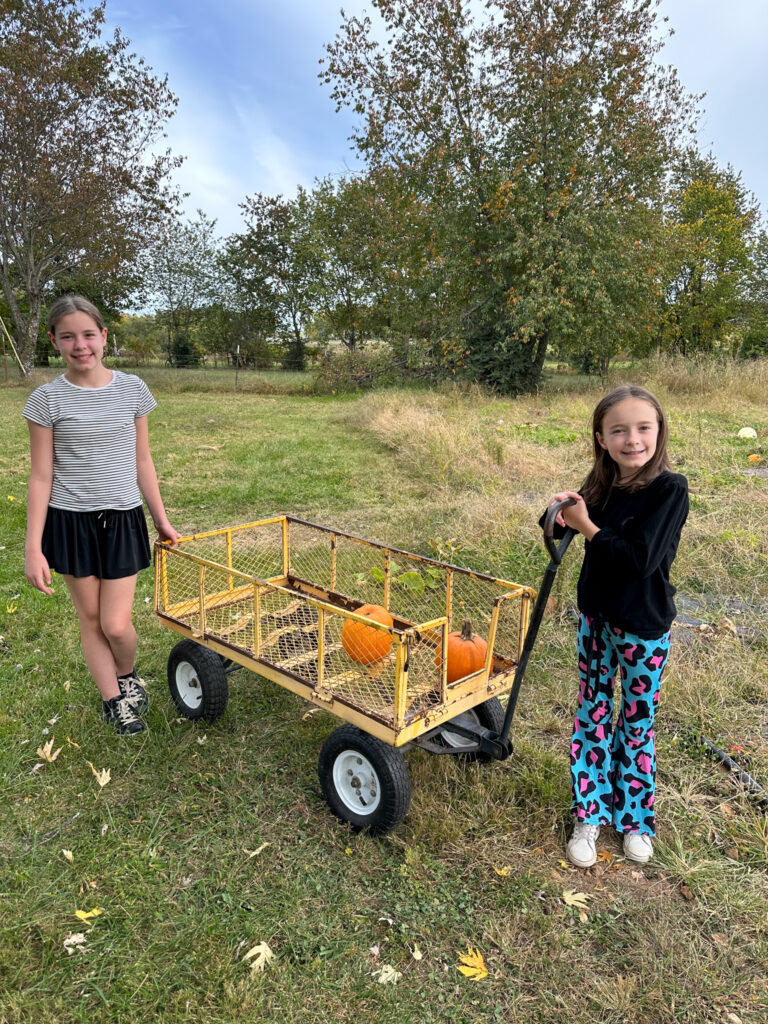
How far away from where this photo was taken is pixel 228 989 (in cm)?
198

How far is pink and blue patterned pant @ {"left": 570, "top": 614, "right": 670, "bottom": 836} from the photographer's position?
2424 mm

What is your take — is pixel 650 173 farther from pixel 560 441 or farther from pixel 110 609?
pixel 110 609

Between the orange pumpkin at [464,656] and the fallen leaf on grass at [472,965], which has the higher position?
the orange pumpkin at [464,656]

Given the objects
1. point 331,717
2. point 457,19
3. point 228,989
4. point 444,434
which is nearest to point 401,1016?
point 228,989

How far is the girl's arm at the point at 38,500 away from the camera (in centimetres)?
280

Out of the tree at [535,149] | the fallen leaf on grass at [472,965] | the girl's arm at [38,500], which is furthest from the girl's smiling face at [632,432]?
the tree at [535,149]

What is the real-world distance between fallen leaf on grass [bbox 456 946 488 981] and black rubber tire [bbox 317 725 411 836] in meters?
0.51

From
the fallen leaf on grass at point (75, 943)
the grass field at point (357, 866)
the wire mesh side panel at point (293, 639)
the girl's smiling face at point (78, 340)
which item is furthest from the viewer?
the wire mesh side panel at point (293, 639)

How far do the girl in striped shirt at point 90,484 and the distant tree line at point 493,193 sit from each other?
14.3 meters

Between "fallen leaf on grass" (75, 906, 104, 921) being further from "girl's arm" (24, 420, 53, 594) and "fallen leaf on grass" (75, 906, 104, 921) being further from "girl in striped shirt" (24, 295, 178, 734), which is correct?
"girl's arm" (24, 420, 53, 594)

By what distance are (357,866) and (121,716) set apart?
1.51m

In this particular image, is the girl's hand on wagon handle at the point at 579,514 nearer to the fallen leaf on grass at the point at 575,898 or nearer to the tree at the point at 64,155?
the fallen leaf on grass at the point at 575,898

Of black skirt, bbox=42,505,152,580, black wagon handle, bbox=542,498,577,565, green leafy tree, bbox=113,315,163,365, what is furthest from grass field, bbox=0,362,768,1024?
green leafy tree, bbox=113,315,163,365

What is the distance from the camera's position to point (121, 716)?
3.29m
